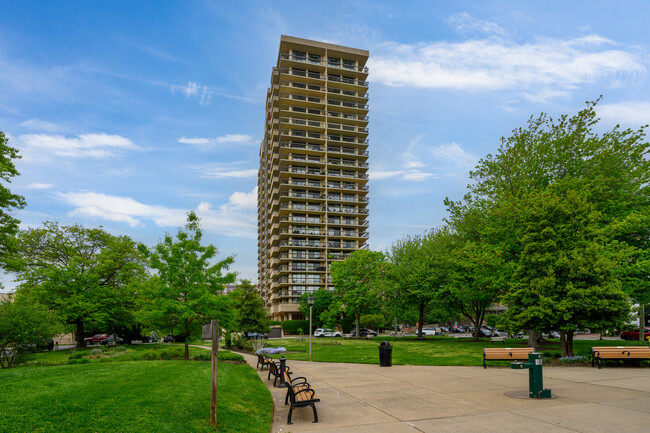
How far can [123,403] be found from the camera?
9039 millimetres

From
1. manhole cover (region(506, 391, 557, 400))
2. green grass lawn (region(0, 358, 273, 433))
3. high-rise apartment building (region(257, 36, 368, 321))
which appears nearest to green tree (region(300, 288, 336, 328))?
high-rise apartment building (region(257, 36, 368, 321))

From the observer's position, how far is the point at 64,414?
26.1 feet

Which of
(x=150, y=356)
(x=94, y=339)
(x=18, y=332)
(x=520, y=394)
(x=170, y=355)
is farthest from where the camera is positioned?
(x=94, y=339)

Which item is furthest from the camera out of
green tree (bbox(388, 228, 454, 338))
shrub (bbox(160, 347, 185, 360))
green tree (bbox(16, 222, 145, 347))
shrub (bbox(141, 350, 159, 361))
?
green tree (bbox(388, 228, 454, 338))

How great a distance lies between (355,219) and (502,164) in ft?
189

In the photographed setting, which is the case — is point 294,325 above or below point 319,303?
below

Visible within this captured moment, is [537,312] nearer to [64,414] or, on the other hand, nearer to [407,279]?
[64,414]

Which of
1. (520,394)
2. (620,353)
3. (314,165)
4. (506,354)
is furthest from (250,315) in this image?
(314,165)

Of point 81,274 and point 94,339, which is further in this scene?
point 94,339

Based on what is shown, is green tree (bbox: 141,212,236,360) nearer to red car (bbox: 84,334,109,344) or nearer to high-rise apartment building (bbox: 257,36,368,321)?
red car (bbox: 84,334,109,344)

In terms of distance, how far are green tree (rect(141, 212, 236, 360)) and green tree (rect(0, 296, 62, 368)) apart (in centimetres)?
462

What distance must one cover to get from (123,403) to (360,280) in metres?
48.6

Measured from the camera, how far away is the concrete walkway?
27.9 ft

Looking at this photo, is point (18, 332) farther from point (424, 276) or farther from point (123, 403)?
point (424, 276)
